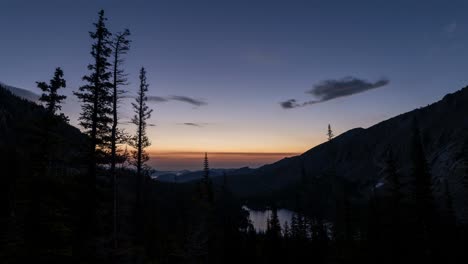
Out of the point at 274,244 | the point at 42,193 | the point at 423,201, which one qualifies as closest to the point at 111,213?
the point at 42,193

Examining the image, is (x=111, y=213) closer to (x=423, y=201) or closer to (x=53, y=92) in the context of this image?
(x=53, y=92)

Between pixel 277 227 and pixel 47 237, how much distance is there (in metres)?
39.5

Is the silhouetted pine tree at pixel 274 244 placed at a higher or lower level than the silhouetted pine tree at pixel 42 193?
lower

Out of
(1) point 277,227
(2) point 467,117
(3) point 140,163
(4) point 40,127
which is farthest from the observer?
(2) point 467,117

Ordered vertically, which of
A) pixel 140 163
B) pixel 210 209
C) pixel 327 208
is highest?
pixel 140 163

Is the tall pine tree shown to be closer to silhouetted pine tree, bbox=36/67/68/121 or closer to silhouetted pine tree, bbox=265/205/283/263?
silhouetted pine tree, bbox=265/205/283/263

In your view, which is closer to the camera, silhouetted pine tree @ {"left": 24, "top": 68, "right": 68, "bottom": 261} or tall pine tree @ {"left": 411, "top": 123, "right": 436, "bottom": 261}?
silhouetted pine tree @ {"left": 24, "top": 68, "right": 68, "bottom": 261}

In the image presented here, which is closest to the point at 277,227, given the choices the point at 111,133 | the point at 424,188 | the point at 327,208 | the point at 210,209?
the point at 210,209

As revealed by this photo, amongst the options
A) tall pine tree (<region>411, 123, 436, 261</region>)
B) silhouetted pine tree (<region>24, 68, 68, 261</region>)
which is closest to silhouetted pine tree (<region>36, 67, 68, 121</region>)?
silhouetted pine tree (<region>24, 68, 68, 261</region>)

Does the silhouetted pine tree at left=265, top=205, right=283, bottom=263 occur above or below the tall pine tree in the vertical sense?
below

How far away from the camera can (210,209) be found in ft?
133

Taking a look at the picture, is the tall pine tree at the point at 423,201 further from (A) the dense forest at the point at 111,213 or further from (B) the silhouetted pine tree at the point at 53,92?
(B) the silhouetted pine tree at the point at 53,92

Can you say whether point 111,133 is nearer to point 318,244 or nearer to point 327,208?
point 318,244

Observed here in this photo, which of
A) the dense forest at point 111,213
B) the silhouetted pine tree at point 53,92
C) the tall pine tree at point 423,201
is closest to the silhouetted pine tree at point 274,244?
the dense forest at point 111,213
